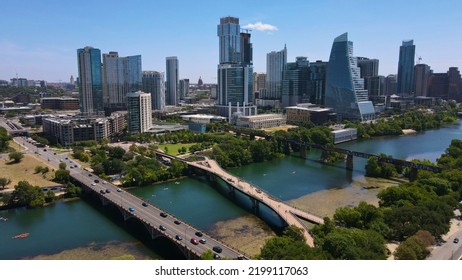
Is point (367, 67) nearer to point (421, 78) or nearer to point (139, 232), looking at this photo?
point (421, 78)

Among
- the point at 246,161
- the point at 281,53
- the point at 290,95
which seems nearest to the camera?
the point at 246,161

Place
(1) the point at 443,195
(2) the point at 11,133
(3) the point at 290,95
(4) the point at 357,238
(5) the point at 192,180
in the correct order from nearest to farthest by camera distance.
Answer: (4) the point at 357,238
(1) the point at 443,195
(5) the point at 192,180
(2) the point at 11,133
(3) the point at 290,95

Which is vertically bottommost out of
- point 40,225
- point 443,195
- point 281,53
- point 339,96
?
point 40,225

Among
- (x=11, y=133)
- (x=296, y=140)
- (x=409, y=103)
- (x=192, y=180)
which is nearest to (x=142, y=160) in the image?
(x=192, y=180)

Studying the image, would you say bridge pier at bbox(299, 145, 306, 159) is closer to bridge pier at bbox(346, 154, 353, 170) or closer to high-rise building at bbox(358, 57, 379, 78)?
bridge pier at bbox(346, 154, 353, 170)

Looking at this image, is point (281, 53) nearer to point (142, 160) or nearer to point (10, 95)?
point (142, 160)

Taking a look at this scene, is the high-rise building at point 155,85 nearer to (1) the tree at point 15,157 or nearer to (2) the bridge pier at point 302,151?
(2) the bridge pier at point 302,151

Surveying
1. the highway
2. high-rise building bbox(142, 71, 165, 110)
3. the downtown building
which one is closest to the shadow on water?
the highway
